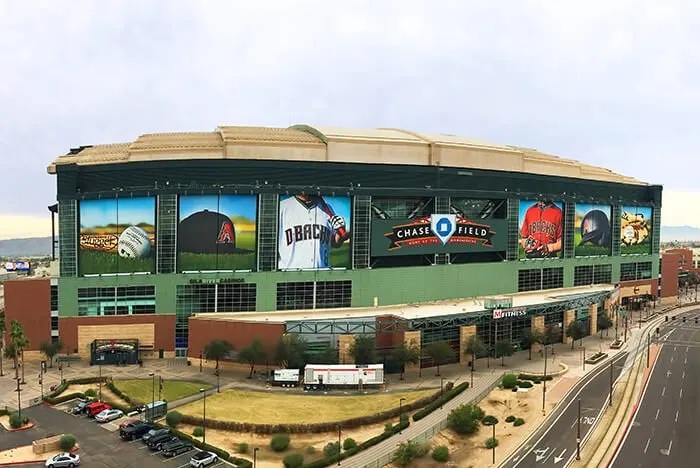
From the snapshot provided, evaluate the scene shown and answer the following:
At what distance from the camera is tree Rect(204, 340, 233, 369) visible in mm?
80625

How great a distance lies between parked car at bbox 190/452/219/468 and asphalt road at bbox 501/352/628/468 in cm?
2927

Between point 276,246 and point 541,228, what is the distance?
2512 inches

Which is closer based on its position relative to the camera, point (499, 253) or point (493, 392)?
point (493, 392)

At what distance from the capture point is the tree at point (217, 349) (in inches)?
3174

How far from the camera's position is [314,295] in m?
95.9

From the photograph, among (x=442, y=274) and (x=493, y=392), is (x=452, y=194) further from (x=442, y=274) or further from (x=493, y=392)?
(x=493, y=392)

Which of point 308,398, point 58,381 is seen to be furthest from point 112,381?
point 308,398

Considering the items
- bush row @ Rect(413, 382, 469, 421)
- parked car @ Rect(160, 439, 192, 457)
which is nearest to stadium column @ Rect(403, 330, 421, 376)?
bush row @ Rect(413, 382, 469, 421)

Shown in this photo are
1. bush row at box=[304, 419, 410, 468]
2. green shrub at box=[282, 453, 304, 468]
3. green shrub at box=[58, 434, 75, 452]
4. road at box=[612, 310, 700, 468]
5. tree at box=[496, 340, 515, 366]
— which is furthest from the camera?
tree at box=[496, 340, 515, 366]

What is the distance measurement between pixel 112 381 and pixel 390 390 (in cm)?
4073

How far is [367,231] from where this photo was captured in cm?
9881

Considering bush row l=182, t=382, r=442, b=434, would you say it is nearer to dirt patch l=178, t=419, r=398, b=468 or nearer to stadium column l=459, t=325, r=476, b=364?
dirt patch l=178, t=419, r=398, b=468

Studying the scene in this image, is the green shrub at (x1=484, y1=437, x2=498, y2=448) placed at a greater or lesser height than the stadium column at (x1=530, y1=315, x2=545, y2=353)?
lesser

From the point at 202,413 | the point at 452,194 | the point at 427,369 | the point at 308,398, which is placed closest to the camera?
the point at 202,413
